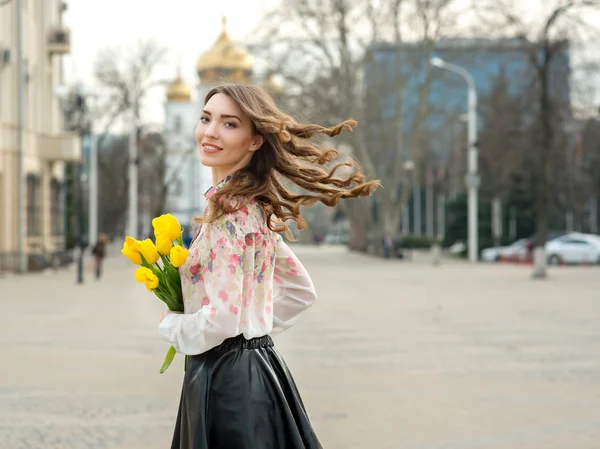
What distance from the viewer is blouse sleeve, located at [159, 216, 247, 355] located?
3672 millimetres

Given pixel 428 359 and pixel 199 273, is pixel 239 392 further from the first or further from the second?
pixel 428 359

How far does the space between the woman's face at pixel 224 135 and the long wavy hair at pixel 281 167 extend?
0.10ft

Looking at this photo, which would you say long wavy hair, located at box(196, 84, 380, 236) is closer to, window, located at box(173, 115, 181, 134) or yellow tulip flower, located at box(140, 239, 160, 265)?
yellow tulip flower, located at box(140, 239, 160, 265)

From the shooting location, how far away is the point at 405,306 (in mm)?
21391

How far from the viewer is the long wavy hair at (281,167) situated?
3934mm

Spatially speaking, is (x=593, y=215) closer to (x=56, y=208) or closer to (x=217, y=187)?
(x=56, y=208)

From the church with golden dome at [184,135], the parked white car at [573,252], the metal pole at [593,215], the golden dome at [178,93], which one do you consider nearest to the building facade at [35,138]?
the parked white car at [573,252]

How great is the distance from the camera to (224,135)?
3949mm

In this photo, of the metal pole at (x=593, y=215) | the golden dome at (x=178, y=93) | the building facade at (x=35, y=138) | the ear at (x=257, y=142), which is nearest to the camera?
the ear at (x=257, y=142)

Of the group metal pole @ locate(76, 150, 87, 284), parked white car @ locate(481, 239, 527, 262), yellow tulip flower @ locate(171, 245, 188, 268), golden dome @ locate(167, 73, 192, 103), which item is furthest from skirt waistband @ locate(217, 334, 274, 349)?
golden dome @ locate(167, 73, 192, 103)

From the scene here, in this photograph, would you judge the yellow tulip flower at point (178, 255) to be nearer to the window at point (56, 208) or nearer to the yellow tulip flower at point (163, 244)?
the yellow tulip flower at point (163, 244)

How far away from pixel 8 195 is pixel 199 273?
34141mm

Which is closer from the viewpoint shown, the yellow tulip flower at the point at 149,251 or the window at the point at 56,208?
the yellow tulip flower at the point at 149,251

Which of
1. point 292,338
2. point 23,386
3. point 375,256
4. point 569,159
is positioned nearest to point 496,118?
point 569,159
